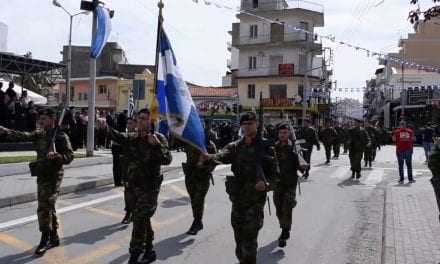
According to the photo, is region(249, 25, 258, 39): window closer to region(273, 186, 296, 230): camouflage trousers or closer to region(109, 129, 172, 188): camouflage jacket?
region(273, 186, 296, 230): camouflage trousers

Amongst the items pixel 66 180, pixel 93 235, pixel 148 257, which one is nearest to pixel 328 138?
pixel 66 180

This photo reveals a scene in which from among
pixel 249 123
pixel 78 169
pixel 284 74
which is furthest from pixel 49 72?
pixel 284 74

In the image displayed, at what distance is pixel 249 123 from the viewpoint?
6109 millimetres

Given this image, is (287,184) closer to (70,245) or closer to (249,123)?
(249,123)

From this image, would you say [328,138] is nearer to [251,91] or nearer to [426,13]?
[426,13]

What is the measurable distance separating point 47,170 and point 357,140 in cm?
1216

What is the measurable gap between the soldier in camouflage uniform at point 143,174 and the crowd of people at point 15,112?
53.4 feet

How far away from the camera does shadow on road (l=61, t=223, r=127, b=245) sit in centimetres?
814

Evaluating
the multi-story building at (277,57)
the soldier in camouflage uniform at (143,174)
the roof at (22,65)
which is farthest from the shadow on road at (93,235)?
the multi-story building at (277,57)

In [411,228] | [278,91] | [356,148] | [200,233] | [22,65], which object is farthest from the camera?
[278,91]

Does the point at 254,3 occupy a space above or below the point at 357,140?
above

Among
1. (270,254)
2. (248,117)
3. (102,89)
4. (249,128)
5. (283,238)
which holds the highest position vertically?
(102,89)

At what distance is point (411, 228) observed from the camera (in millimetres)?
9547

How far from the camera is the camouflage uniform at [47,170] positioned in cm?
742
